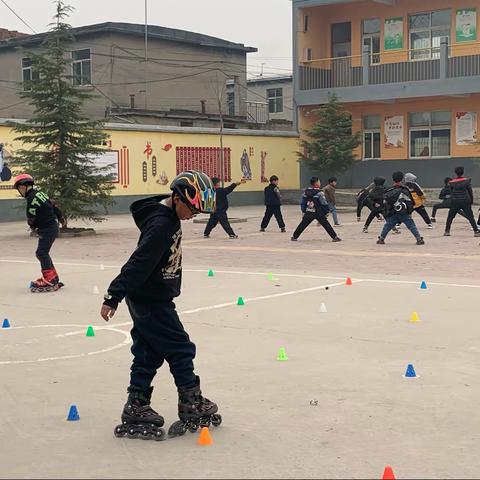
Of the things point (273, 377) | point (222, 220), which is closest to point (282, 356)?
point (273, 377)

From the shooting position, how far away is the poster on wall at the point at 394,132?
39719 millimetres

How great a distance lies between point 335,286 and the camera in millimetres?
12547

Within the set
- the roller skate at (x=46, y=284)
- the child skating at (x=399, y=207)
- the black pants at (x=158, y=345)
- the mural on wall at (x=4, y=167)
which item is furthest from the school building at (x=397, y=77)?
the black pants at (x=158, y=345)

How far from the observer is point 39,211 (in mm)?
12531

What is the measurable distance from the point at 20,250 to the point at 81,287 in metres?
7.45

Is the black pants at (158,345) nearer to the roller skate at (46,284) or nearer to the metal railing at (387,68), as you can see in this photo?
the roller skate at (46,284)

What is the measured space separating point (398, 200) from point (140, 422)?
14241 millimetres

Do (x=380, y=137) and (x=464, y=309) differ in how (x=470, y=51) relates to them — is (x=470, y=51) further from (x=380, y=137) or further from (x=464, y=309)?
(x=464, y=309)

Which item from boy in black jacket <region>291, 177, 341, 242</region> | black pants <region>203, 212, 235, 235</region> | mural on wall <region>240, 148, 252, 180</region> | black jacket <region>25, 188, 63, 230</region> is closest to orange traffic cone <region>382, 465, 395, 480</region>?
black jacket <region>25, 188, 63, 230</region>

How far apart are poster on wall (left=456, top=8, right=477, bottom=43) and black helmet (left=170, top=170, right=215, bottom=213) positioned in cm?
3532

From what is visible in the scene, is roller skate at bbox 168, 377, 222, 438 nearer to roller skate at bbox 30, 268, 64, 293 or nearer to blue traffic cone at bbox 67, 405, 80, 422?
blue traffic cone at bbox 67, 405, 80, 422

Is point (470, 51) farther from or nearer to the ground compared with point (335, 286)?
farther from the ground

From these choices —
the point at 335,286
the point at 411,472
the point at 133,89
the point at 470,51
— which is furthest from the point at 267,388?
the point at 133,89

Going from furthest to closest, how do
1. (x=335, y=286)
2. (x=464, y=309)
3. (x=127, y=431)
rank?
(x=335, y=286) < (x=464, y=309) < (x=127, y=431)
